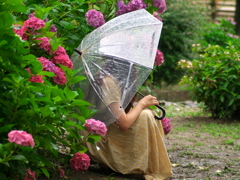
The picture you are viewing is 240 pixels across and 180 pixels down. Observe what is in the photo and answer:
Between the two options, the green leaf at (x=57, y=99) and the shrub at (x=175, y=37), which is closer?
the green leaf at (x=57, y=99)

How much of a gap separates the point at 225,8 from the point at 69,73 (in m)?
15.2

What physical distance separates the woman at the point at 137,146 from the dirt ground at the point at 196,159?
0.12 meters

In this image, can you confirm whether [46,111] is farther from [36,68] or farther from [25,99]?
[36,68]

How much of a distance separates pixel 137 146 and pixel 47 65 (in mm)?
1236

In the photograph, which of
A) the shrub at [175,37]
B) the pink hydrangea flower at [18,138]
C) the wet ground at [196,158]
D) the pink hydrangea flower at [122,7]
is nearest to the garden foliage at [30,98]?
the pink hydrangea flower at [18,138]

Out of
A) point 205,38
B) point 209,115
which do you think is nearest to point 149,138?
point 209,115

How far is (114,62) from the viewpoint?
141 inches

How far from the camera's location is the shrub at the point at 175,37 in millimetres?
10289

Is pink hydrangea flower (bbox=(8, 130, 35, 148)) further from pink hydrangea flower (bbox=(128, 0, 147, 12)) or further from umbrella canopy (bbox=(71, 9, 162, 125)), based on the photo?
pink hydrangea flower (bbox=(128, 0, 147, 12))

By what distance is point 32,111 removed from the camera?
272 cm

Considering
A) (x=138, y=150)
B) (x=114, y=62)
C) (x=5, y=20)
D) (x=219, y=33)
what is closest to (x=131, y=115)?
(x=138, y=150)

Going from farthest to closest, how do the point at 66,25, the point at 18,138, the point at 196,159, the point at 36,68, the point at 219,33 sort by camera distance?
the point at 219,33, the point at 196,159, the point at 66,25, the point at 36,68, the point at 18,138

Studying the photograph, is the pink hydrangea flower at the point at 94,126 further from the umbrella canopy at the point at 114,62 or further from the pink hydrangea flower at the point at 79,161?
the umbrella canopy at the point at 114,62

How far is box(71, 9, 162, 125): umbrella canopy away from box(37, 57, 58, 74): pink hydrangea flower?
0.57 meters
